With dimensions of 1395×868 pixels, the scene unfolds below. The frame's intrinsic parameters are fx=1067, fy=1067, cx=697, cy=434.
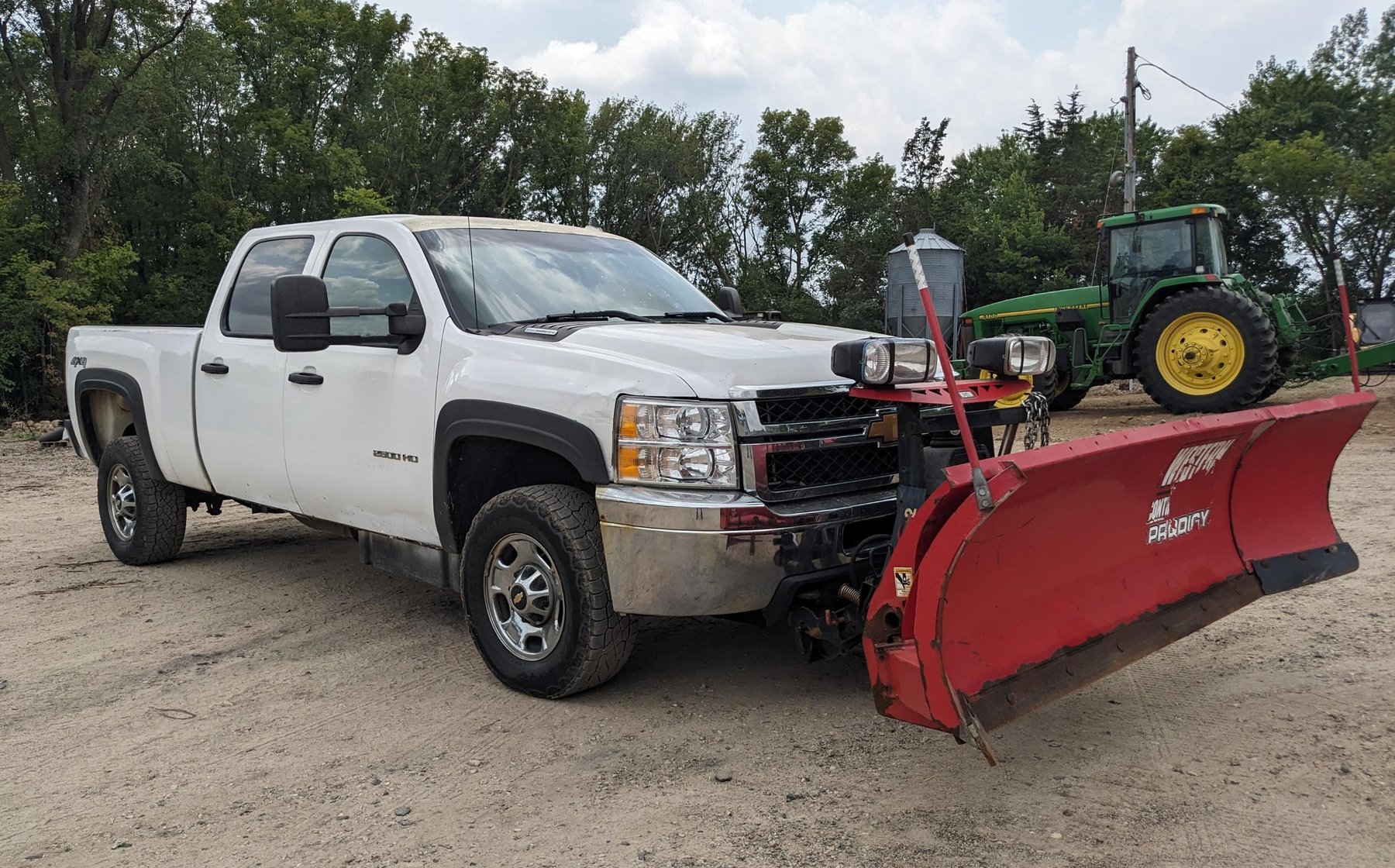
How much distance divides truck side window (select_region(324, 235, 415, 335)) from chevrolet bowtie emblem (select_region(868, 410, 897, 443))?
7.13ft

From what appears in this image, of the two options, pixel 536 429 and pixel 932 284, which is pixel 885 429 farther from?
pixel 932 284

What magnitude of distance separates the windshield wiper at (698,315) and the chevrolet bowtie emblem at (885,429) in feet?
4.44

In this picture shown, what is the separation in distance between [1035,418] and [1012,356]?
1.19ft

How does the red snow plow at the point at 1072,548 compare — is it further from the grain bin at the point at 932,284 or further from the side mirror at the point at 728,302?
the grain bin at the point at 932,284

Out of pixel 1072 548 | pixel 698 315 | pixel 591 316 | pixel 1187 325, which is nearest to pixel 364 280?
pixel 591 316

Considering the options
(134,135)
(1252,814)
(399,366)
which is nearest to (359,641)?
(399,366)

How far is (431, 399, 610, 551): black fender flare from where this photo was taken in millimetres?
3930

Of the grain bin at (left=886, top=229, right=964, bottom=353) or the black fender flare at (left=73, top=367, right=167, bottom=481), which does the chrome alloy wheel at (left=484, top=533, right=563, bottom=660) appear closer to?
the black fender flare at (left=73, top=367, right=167, bottom=481)

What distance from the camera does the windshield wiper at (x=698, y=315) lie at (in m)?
5.20

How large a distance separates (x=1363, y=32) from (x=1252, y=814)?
2263 inches

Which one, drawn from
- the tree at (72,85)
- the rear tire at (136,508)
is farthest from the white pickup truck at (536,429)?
the tree at (72,85)

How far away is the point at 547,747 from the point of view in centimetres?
387

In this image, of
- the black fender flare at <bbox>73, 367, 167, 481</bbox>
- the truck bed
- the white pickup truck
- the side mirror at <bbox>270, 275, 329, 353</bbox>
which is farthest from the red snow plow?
the black fender flare at <bbox>73, 367, 167, 481</bbox>

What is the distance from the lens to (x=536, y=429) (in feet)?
13.4
